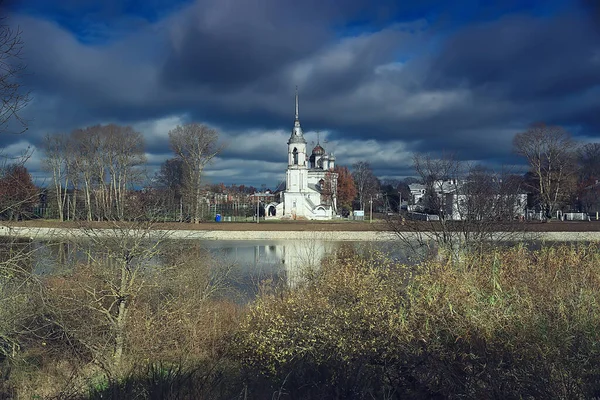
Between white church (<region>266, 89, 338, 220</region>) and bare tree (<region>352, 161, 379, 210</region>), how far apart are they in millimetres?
3600

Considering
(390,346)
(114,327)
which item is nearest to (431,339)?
(390,346)

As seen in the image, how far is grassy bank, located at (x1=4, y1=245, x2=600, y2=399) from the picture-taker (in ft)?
18.2

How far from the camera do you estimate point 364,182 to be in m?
72.2

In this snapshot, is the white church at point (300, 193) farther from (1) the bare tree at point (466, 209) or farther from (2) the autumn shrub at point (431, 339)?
(2) the autumn shrub at point (431, 339)

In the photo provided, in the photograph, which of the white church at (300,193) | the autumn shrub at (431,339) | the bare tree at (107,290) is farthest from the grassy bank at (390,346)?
the white church at (300,193)

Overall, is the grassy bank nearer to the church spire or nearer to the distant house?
the distant house

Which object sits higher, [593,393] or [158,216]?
[158,216]

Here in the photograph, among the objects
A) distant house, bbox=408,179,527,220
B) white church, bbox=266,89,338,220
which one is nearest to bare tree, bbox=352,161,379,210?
white church, bbox=266,89,338,220

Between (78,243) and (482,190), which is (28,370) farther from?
(482,190)

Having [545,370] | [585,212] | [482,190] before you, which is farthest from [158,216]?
[585,212]

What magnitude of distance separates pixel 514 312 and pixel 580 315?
823mm

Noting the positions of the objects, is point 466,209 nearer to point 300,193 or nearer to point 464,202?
point 464,202

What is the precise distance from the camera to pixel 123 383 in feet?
20.6

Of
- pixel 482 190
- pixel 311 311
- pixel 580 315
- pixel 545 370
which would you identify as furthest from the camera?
pixel 482 190
